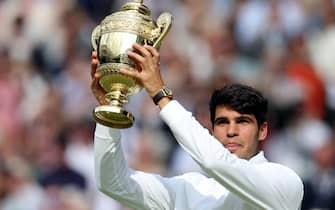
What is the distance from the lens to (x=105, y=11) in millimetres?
13672

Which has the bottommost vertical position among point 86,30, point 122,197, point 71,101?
point 122,197

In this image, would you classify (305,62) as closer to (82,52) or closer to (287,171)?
(82,52)

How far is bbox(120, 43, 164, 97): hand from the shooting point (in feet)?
19.1

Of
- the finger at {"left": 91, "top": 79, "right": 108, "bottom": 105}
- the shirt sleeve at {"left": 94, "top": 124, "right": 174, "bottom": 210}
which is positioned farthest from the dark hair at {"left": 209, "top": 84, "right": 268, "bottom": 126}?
the finger at {"left": 91, "top": 79, "right": 108, "bottom": 105}

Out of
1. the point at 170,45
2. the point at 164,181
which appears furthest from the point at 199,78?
the point at 164,181

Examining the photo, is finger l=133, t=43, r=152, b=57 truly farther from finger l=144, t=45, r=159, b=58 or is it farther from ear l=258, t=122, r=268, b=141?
ear l=258, t=122, r=268, b=141

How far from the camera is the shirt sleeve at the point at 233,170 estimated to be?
579cm

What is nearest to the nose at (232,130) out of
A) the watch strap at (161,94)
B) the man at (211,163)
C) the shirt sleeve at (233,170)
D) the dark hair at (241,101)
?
the man at (211,163)

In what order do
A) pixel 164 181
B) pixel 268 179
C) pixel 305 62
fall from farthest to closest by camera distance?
pixel 305 62 < pixel 164 181 < pixel 268 179

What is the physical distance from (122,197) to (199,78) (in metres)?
5.91

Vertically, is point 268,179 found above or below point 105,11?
below

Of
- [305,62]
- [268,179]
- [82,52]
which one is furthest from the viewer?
[82,52]

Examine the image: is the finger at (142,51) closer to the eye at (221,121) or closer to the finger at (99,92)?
the finger at (99,92)

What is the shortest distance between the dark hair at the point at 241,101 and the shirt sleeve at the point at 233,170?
20.4 inches
